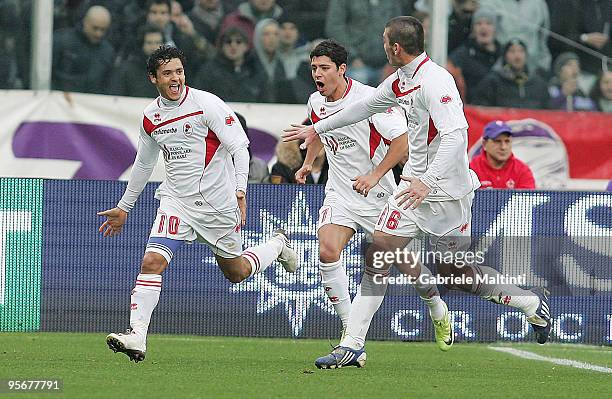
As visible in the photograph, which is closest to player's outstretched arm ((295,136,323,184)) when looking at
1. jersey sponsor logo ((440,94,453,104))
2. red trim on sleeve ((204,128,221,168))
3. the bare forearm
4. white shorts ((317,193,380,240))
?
the bare forearm

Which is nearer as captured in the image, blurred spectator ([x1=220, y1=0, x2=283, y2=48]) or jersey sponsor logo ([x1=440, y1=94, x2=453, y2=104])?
jersey sponsor logo ([x1=440, y1=94, x2=453, y2=104])

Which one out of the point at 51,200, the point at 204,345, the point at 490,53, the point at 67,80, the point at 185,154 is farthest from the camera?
the point at 490,53

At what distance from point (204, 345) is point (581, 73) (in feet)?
22.1

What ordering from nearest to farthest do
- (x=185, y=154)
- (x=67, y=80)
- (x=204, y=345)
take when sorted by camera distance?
(x=185, y=154) → (x=204, y=345) → (x=67, y=80)

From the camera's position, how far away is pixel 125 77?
48.9 feet

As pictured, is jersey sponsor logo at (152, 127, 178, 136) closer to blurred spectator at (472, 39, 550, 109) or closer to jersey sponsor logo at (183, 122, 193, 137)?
jersey sponsor logo at (183, 122, 193, 137)

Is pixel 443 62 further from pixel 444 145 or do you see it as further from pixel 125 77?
pixel 444 145

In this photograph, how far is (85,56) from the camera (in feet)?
48.4

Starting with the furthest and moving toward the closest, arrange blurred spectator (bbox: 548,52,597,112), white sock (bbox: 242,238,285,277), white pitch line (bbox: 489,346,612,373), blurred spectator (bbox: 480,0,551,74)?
blurred spectator (bbox: 548,52,597,112), blurred spectator (bbox: 480,0,551,74), white sock (bbox: 242,238,285,277), white pitch line (bbox: 489,346,612,373)

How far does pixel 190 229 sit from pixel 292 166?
349cm

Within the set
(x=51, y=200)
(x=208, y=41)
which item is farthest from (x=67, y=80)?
(x=51, y=200)

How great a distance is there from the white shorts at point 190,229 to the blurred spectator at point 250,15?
4994mm

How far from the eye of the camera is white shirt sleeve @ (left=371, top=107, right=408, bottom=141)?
404 inches

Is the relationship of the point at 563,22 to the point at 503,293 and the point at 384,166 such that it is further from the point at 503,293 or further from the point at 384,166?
→ the point at 384,166
